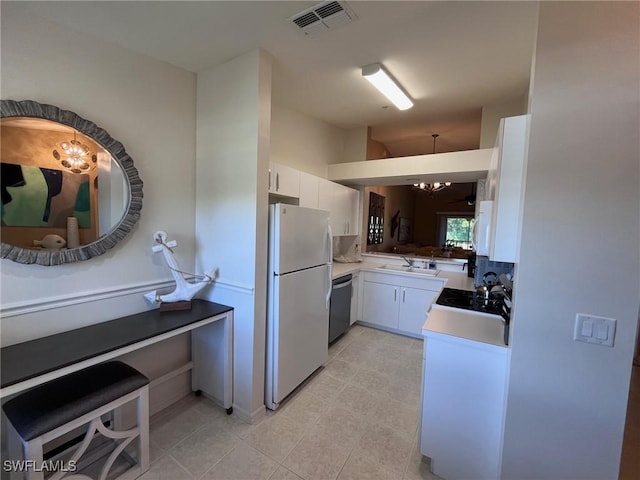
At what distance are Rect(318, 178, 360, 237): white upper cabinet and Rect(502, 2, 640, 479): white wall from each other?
226 centimetres

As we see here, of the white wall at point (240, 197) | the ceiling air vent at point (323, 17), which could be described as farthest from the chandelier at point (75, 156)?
the ceiling air vent at point (323, 17)

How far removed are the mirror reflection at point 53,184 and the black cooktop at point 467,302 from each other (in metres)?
2.51

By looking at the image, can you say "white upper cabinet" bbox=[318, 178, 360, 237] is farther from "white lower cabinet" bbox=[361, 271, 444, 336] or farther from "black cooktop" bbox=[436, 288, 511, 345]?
"black cooktop" bbox=[436, 288, 511, 345]

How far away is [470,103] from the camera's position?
285cm

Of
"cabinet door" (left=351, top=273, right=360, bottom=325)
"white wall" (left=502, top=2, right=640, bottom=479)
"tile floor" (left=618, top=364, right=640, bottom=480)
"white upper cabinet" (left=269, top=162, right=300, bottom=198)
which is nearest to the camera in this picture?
"white wall" (left=502, top=2, right=640, bottom=479)

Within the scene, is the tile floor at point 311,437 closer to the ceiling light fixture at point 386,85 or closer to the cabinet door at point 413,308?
the cabinet door at point 413,308

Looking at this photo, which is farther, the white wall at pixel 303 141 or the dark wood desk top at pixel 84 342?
the white wall at pixel 303 141

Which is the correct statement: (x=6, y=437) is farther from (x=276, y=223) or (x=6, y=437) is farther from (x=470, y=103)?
(x=470, y=103)

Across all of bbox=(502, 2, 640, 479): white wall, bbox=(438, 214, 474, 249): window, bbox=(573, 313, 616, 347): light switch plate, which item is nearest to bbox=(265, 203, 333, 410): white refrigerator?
bbox=(502, 2, 640, 479): white wall

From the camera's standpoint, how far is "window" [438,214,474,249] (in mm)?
8590

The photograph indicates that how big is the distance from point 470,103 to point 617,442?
2.90m

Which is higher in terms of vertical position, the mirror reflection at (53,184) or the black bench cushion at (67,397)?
→ the mirror reflection at (53,184)

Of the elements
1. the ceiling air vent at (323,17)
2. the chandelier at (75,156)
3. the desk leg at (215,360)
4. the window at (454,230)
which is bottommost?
the desk leg at (215,360)

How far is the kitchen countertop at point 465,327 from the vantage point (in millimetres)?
1488
